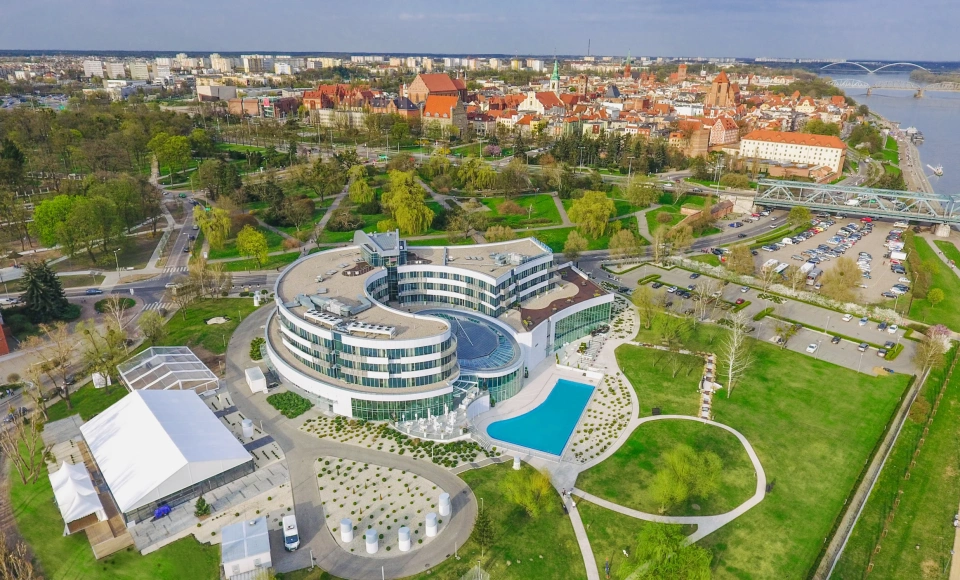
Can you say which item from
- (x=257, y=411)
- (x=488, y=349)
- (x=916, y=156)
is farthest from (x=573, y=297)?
(x=916, y=156)

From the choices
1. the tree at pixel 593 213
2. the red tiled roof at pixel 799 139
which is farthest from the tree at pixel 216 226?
the red tiled roof at pixel 799 139

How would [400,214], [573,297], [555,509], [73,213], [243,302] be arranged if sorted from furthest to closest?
[400,214]
[73,213]
[243,302]
[573,297]
[555,509]

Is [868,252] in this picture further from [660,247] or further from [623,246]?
[623,246]

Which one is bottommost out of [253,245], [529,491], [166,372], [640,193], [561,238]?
[529,491]

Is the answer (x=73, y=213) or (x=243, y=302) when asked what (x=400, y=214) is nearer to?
(x=243, y=302)

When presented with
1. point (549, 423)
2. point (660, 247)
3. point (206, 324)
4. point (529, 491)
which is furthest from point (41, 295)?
point (660, 247)
